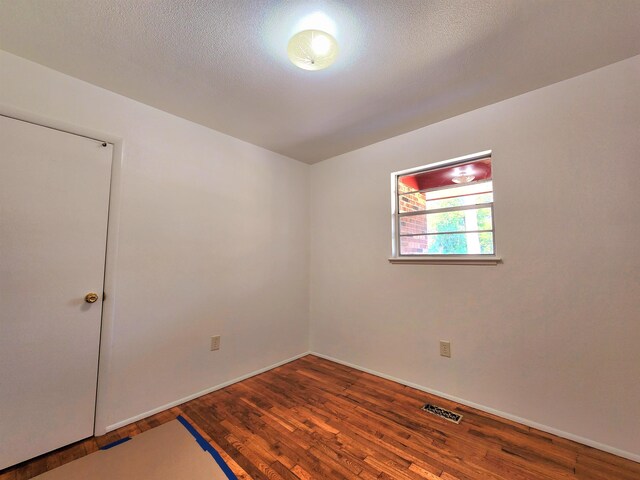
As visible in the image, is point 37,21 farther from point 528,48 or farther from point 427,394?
point 427,394

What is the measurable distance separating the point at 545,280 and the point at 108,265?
3070 mm

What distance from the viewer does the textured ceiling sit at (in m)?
1.33

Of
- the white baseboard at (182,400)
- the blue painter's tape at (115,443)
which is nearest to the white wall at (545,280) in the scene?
the white baseboard at (182,400)

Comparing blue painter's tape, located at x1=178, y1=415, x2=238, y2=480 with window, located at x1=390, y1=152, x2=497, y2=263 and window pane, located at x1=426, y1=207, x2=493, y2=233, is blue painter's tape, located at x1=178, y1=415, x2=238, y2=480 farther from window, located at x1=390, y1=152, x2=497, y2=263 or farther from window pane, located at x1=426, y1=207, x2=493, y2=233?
window pane, located at x1=426, y1=207, x2=493, y2=233

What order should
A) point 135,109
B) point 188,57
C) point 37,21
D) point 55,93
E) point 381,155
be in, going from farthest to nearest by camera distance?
point 381,155 < point 135,109 < point 55,93 < point 188,57 < point 37,21

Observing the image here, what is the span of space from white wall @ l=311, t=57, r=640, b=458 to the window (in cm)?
11

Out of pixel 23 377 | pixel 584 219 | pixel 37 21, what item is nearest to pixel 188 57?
pixel 37 21

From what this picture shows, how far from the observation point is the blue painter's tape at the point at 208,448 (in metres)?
1.49

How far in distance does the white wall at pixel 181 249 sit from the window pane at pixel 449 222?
1.40 metres

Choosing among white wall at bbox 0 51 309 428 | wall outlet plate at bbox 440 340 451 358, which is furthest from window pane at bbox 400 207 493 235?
white wall at bbox 0 51 309 428

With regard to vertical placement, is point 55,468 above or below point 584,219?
below

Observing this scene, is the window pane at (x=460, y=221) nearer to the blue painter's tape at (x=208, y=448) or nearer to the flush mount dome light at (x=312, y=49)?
the flush mount dome light at (x=312, y=49)

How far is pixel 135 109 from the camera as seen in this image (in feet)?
6.87

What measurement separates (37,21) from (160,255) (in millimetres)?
1485
